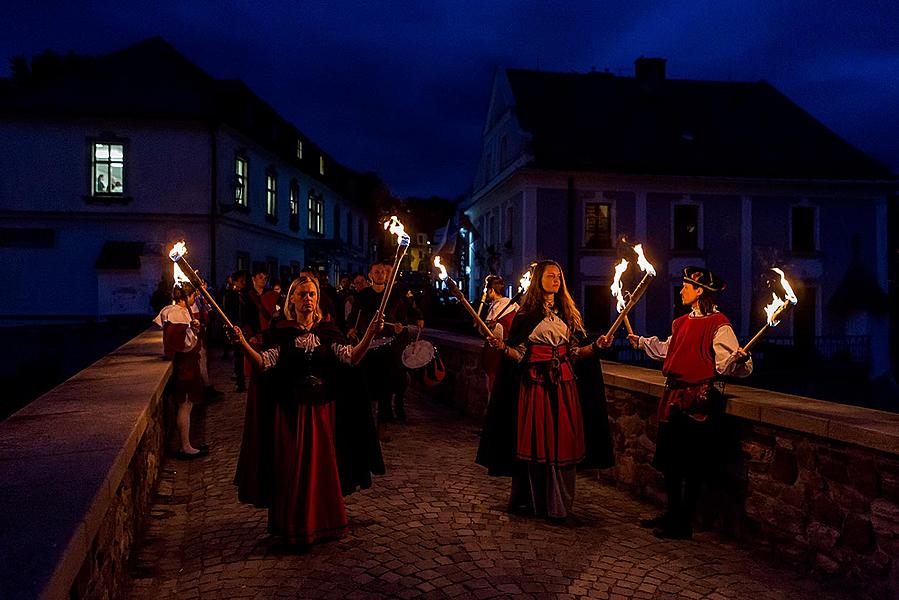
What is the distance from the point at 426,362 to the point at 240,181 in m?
21.0

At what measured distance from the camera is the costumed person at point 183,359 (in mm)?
7656

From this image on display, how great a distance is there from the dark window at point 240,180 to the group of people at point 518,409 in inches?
795

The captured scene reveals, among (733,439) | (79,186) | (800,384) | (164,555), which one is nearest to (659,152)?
(800,384)

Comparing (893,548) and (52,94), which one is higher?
(52,94)

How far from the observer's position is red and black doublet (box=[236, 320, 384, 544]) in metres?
4.83

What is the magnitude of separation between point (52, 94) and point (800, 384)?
2560 cm

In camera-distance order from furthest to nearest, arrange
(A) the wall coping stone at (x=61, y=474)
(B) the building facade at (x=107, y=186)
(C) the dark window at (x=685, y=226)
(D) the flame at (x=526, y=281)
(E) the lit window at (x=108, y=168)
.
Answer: (C) the dark window at (x=685, y=226) < (E) the lit window at (x=108, y=168) < (B) the building facade at (x=107, y=186) < (D) the flame at (x=526, y=281) < (A) the wall coping stone at (x=61, y=474)

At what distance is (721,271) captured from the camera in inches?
1032

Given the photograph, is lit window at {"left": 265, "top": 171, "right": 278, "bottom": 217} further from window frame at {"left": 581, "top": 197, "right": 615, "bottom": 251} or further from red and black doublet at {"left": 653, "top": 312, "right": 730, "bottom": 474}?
red and black doublet at {"left": 653, "top": 312, "right": 730, "bottom": 474}

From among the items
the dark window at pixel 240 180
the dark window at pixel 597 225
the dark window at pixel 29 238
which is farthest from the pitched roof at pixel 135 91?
the dark window at pixel 597 225

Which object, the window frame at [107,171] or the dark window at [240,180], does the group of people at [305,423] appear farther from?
the dark window at [240,180]

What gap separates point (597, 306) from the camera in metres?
25.2

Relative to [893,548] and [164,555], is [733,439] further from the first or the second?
[164,555]

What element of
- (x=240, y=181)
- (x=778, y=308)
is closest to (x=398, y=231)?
(x=778, y=308)
